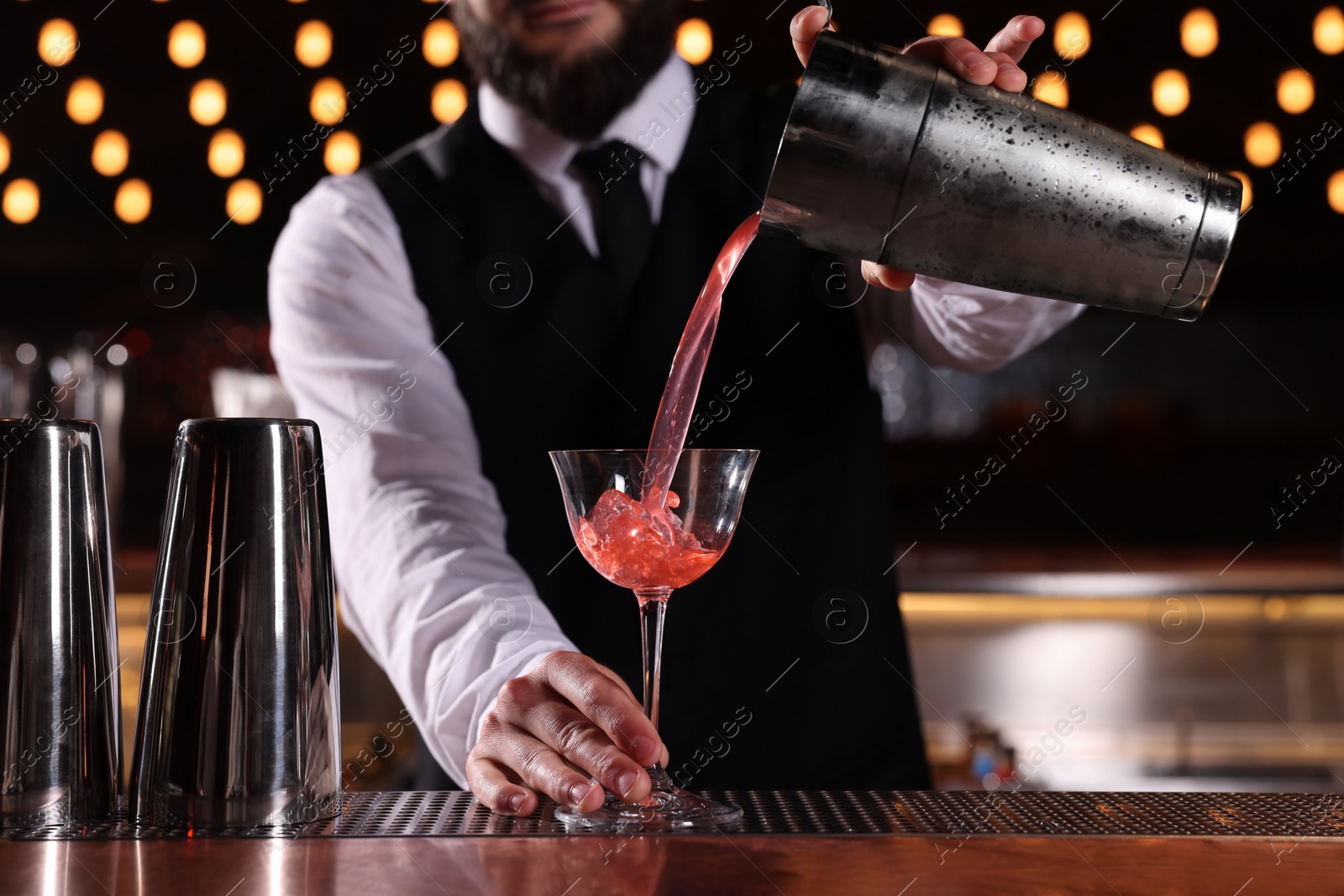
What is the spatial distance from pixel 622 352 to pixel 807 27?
2.86 ft

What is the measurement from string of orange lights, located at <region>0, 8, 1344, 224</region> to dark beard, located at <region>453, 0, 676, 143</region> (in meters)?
1.67

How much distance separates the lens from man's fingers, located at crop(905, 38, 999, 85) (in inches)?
36.8

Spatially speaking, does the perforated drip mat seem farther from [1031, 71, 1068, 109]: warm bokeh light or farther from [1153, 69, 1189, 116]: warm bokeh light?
[1153, 69, 1189, 116]: warm bokeh light

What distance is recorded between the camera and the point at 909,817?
0.94 metres

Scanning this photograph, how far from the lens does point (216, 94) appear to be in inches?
155

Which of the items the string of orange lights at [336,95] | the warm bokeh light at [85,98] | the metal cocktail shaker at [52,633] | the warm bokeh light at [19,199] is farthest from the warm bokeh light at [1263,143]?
the warm bokeh light at [19,199]

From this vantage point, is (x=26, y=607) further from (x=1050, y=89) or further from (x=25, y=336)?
(x=25, y=336)

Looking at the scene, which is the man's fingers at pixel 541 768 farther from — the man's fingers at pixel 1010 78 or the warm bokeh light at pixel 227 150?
the warm bokeh light at pixel 227 150

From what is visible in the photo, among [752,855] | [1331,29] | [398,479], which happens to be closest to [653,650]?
[752,855]

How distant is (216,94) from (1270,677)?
12.2ft

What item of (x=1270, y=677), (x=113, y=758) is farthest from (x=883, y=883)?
(x=1270, y=677)

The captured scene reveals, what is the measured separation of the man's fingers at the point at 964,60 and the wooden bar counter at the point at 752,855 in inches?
22.7

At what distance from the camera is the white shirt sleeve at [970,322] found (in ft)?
5.01

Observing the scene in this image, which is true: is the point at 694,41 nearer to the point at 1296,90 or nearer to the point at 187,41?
the point at 187,41
